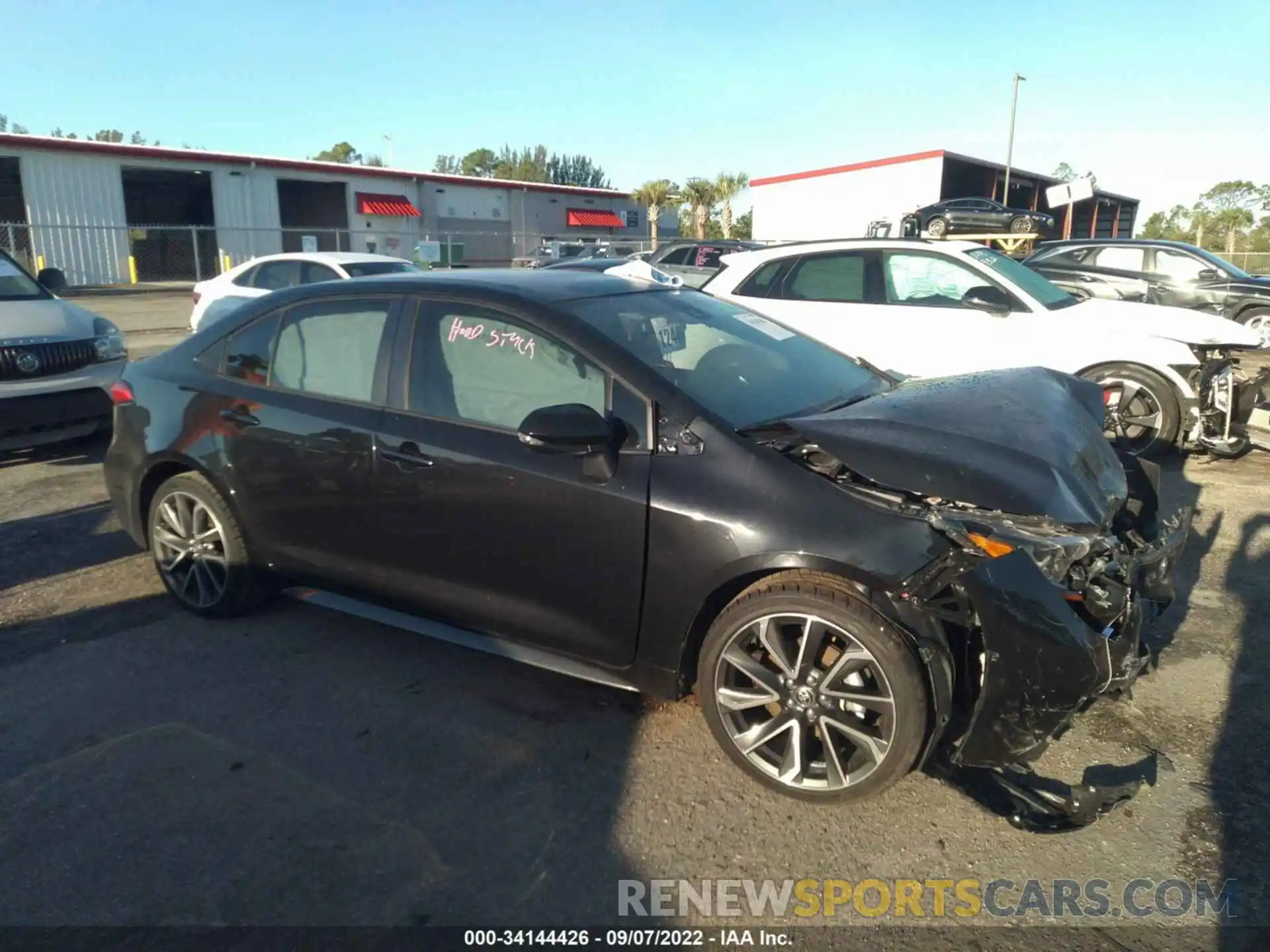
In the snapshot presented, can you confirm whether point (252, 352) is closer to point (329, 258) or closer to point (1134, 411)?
point (1134, 411)

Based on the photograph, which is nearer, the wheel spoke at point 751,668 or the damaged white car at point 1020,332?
the wheel spoke at point 751,668

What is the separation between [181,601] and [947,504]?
362 centimetres

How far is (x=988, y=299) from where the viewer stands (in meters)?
7.25

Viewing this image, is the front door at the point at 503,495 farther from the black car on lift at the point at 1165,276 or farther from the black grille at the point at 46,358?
the black car on lift at the point at 1165,276

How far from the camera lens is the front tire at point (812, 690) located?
2.79 m

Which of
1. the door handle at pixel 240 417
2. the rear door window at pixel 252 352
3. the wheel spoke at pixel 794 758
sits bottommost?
the wheel spoke at pixel 794 758

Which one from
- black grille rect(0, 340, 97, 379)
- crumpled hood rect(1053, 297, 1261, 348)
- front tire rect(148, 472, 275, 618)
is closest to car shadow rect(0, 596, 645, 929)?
front tire rect(148, 472, 275, 618)

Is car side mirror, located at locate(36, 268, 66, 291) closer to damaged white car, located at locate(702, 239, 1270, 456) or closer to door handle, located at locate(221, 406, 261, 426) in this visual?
door handle, located at locate(221, 406, 261, 426)

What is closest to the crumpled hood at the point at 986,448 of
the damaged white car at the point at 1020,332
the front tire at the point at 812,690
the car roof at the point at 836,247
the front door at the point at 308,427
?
the front tire at the point at 812,690

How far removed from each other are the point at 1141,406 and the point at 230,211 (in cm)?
3645

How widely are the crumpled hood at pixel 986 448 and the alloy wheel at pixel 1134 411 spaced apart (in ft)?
12.6

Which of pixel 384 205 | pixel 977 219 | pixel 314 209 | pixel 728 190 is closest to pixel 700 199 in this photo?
pixel 728 190

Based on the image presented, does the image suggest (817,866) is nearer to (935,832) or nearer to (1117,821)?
(935,832)

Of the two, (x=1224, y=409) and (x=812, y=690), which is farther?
(x=1224, y=409)
